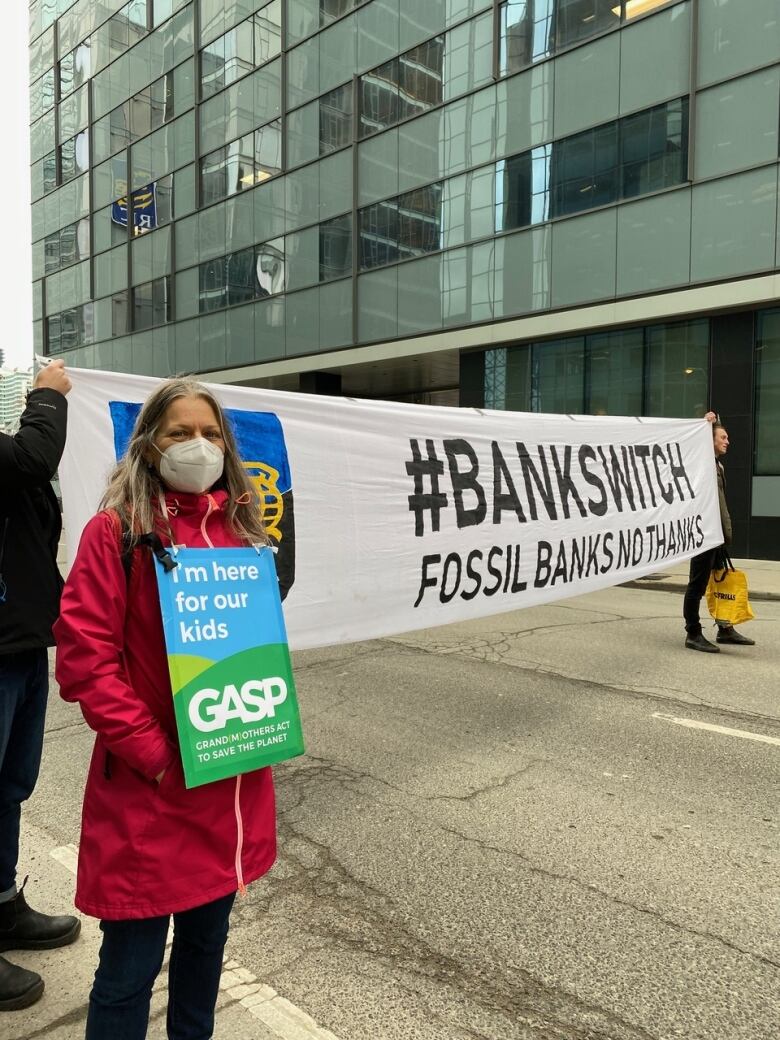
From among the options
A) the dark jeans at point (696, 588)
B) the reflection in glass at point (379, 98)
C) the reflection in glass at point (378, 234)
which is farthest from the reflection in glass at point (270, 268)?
the dark jeans at point (696, 588)

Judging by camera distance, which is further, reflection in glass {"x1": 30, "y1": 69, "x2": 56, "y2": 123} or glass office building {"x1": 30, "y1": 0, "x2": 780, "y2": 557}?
reflection in glass {"x1": 30, "y1": 69, "x2": 56, "y2": 123}

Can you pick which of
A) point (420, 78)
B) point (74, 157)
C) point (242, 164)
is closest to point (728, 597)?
point (420, 78)

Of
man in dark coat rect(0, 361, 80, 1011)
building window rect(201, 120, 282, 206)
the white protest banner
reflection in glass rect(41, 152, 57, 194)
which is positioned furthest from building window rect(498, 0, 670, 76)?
reflection in glass rect(41, 152, 57, 194)

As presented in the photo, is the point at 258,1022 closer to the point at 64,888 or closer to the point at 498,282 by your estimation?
the point at 64,888

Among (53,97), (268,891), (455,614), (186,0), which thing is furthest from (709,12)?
(53,97)

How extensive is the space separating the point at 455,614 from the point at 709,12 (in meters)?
15.7

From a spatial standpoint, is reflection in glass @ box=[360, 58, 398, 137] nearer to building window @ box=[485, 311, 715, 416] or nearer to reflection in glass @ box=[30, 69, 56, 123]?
building window @ box=[485, 311, 715, 416]

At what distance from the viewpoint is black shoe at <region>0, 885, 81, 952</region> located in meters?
2.56

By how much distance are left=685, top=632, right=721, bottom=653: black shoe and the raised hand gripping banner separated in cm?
618

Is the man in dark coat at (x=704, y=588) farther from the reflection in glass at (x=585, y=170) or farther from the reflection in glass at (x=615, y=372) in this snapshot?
the reflection in glass at (x=585, y=170)

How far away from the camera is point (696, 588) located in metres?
7.48

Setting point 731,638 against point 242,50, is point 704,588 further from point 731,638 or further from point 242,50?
point 242,50

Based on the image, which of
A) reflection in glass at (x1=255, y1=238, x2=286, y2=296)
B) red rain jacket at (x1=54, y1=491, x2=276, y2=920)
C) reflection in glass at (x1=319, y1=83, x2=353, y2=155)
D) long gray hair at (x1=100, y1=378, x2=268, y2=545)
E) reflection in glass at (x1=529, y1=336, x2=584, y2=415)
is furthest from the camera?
reflection in glass at (x1=255, y1=238, x2=286, y2=296)

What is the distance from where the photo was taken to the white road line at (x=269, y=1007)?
7.20 feet
